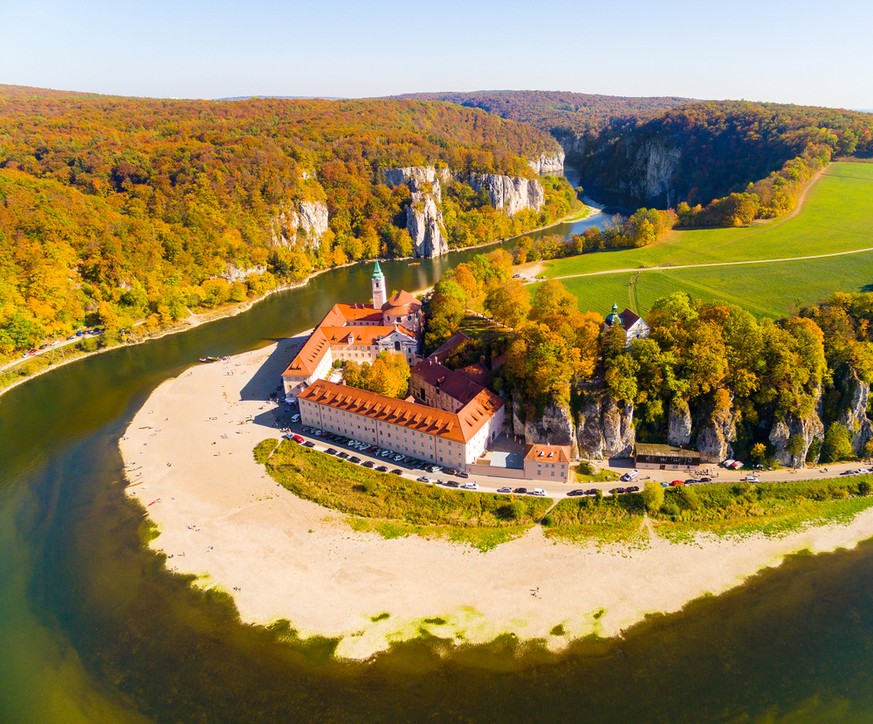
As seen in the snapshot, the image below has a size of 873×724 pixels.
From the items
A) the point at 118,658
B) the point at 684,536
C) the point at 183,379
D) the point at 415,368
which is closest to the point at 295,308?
the point at 183,379

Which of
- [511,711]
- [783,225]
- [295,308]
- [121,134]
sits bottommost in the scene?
[511,711]

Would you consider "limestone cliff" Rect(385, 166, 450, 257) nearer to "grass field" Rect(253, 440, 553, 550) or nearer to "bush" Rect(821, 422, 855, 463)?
"grass field" Rect(253, 440, 553, 550)

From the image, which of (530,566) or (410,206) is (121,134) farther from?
(530,566)

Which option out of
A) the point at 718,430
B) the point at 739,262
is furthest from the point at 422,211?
the point at 718,430

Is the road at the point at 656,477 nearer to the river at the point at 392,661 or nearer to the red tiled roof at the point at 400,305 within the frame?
the river at the point at 392,661

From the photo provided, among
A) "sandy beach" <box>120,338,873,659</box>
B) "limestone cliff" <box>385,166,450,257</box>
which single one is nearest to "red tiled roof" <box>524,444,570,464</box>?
"sandy beach" <box>120,338,873,659</box>

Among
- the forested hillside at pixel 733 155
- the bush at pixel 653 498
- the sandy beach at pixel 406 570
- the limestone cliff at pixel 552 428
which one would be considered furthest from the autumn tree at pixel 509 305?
the forested hillside at pixel 733 155
